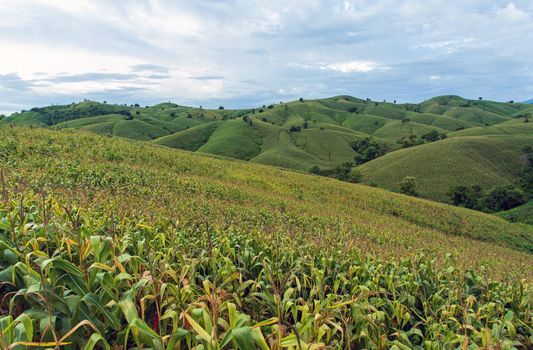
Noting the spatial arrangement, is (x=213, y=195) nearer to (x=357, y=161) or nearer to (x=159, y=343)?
(x=159, y=343)

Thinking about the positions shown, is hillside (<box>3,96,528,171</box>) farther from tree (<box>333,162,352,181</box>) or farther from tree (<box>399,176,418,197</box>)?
tree (<box>399,176,418,197</box>)

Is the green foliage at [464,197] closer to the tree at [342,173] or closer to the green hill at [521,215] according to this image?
the green hill at [521,215]

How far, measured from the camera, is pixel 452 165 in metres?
87.8

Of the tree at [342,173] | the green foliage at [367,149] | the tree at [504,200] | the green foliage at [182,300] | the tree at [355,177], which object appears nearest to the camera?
the green foliage at [182,300]

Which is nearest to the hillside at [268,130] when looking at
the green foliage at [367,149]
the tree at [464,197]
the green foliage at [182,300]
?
the green foliage at [367,149]

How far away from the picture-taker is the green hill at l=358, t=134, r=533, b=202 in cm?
8238

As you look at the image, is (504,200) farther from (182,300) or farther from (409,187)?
(182,300)

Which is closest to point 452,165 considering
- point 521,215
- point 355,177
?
point 355,177

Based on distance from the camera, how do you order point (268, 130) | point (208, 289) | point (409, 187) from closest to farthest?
point (208, 289) → point (409, 187) → point (268, 130)

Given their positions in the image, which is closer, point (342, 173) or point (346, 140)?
point (342, 173)

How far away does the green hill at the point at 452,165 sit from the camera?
82375 mm

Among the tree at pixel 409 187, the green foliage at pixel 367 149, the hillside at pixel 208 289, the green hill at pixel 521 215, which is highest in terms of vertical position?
the hillside at pixel 208 289

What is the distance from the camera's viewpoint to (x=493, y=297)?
19.5 ft

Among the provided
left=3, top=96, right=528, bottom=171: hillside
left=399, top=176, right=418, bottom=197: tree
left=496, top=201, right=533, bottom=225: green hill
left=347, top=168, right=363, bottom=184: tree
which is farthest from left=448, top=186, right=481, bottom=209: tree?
left=3, top=96, right=528, bottom=171: hillside
